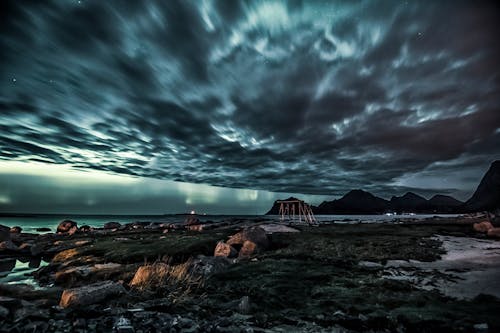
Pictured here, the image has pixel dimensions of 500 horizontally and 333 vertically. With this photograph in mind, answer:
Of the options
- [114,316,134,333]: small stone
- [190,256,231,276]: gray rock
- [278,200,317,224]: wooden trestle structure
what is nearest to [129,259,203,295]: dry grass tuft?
[190,256,231,276]: gray rock

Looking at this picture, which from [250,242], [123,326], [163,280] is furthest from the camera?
[250,242]

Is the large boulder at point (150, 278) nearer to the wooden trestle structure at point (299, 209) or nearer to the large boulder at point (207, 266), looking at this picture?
the large boulder at point (207, 266)

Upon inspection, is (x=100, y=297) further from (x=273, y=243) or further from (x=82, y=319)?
(x=273, y=243)

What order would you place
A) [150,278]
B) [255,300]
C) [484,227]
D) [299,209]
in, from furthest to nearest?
1. [299,209]
2. [484,227]
3. [150,278]
4. [255,300]

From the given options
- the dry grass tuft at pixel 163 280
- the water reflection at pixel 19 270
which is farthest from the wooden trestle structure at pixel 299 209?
the dry grass tuft at pixel 163 280

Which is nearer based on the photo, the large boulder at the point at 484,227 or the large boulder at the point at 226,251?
the large boulder at the point at 226,251

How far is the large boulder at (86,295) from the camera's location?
775 centimetres

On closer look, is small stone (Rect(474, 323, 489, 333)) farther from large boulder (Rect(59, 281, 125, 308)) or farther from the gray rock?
large boulder (Rect(59, 281, 125, 308))

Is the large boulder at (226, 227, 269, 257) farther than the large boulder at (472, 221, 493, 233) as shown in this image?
No

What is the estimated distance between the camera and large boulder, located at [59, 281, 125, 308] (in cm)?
775

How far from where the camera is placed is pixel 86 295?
7.96 meters

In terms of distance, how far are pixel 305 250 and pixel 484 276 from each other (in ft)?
37.0

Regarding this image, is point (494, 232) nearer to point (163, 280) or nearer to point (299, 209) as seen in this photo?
point (299, 209)

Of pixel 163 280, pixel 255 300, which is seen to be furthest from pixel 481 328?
pixel 163 280
